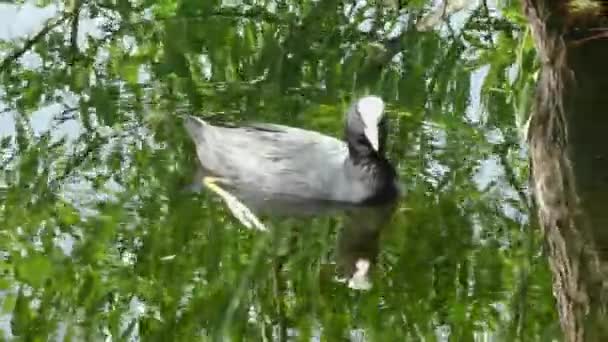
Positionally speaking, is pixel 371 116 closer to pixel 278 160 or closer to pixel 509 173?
pixel 278 160

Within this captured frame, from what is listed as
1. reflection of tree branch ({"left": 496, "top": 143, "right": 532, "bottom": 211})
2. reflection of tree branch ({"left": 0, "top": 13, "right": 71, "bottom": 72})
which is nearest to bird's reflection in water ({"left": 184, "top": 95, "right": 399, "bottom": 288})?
reflection of tree branch ({"left": 496, "top": 143, "right": 532, "bottom": 211})

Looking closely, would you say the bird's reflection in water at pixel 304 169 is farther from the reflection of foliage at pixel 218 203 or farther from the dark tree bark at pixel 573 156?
the dark tree bark at pixel 573 156

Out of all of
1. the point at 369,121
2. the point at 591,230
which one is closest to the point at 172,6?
the point at 369,121

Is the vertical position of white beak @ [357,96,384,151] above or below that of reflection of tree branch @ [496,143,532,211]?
above

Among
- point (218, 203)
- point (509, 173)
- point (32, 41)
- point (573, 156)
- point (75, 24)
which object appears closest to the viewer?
point (573, 156)

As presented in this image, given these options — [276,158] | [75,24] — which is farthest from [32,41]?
[276,158]

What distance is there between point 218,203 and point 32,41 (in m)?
1.22

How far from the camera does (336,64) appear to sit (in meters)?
3.49

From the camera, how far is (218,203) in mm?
2760

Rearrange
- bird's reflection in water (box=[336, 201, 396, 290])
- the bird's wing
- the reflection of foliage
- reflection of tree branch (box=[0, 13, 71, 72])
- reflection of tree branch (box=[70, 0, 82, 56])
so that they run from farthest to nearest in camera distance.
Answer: reflection of tree branch (box=[70, 0, 82, 56]) < reflection of tree branch (box=[0, 13, 71, 72]) < the bird's wing < bird's reflection in water (box=[336, 201, 396, 290]) < the reflection of foliage

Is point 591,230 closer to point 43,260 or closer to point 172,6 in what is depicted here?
point 43,260

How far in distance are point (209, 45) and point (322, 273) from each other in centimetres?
134

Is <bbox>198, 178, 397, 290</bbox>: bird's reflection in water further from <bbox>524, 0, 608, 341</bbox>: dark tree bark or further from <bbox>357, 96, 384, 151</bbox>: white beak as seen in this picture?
<bbox>524, 0, 608, 341</bbox>: dark tree bark

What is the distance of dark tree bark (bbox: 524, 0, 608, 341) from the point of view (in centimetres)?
222
